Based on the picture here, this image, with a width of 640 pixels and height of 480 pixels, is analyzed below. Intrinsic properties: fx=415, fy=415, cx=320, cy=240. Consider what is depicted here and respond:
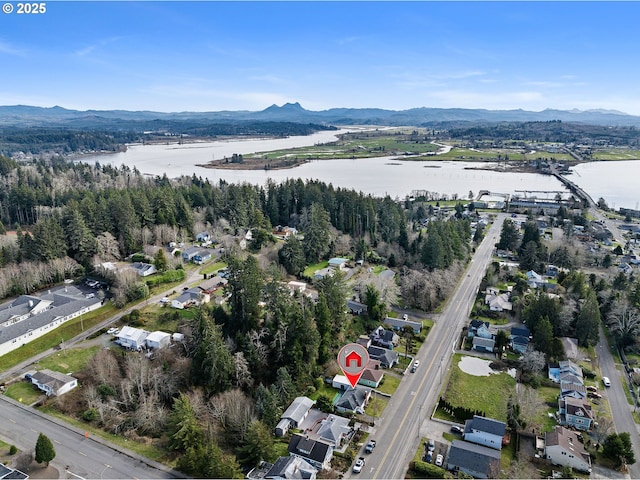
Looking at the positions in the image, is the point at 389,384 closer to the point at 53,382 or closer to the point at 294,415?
the point at 294,415

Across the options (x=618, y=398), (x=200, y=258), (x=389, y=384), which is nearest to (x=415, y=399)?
(x=389, y=384)

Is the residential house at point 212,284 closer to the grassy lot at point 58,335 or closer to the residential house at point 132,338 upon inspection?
the grassy lot at point 58,335

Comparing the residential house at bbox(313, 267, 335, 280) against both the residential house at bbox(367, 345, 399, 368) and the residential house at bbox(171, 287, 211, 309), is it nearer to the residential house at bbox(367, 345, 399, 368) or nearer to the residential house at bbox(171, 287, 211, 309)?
the residential house at bbox(171, 287, 211, 309)

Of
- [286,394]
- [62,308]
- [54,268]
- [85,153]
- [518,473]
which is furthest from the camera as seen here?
[85,153]

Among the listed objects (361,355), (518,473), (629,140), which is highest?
(629,140)

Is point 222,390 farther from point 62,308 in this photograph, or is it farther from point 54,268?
point 54,268

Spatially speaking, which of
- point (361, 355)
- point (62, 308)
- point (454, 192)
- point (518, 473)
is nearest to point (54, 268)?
point (62, 308)

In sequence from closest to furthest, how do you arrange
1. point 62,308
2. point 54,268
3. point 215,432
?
point 215,432, point 62,308, point 54,268

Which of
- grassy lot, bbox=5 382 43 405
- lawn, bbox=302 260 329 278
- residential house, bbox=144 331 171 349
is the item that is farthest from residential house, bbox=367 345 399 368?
grassy lot, bbox=5 382 43 405
